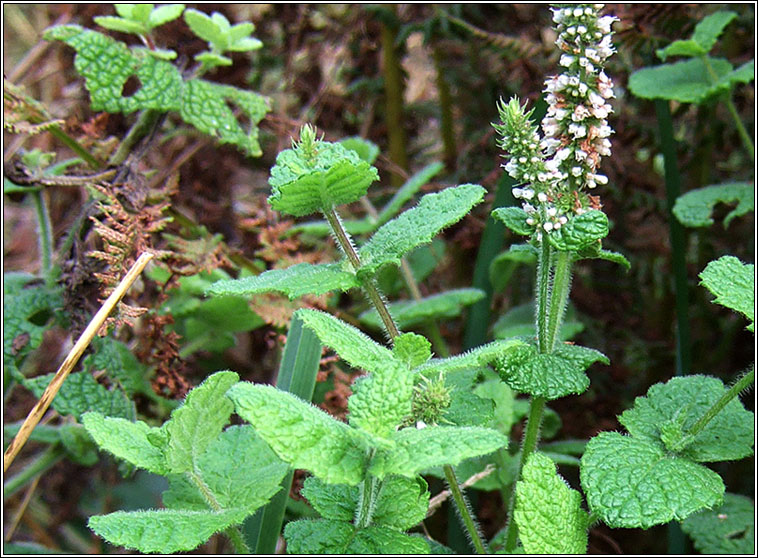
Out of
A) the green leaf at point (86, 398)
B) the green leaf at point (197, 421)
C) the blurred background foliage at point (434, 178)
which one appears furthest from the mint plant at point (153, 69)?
the green leaf at point (197, 421)

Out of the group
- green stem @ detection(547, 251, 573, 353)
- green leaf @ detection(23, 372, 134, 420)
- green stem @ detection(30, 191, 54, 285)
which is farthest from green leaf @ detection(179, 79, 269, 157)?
green stem @ detection(547, 251, 573, 353)

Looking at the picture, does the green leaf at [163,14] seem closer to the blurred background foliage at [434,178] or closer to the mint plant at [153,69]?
the mint plant at [153,69]

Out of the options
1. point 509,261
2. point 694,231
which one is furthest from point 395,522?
point 694,231

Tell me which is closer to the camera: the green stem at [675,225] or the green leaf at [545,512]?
the green leaf at [545,512]

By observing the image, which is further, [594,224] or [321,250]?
[321,250]

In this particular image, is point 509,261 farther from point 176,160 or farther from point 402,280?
point 176,160

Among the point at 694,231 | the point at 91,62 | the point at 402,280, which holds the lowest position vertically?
the point at 402,280
